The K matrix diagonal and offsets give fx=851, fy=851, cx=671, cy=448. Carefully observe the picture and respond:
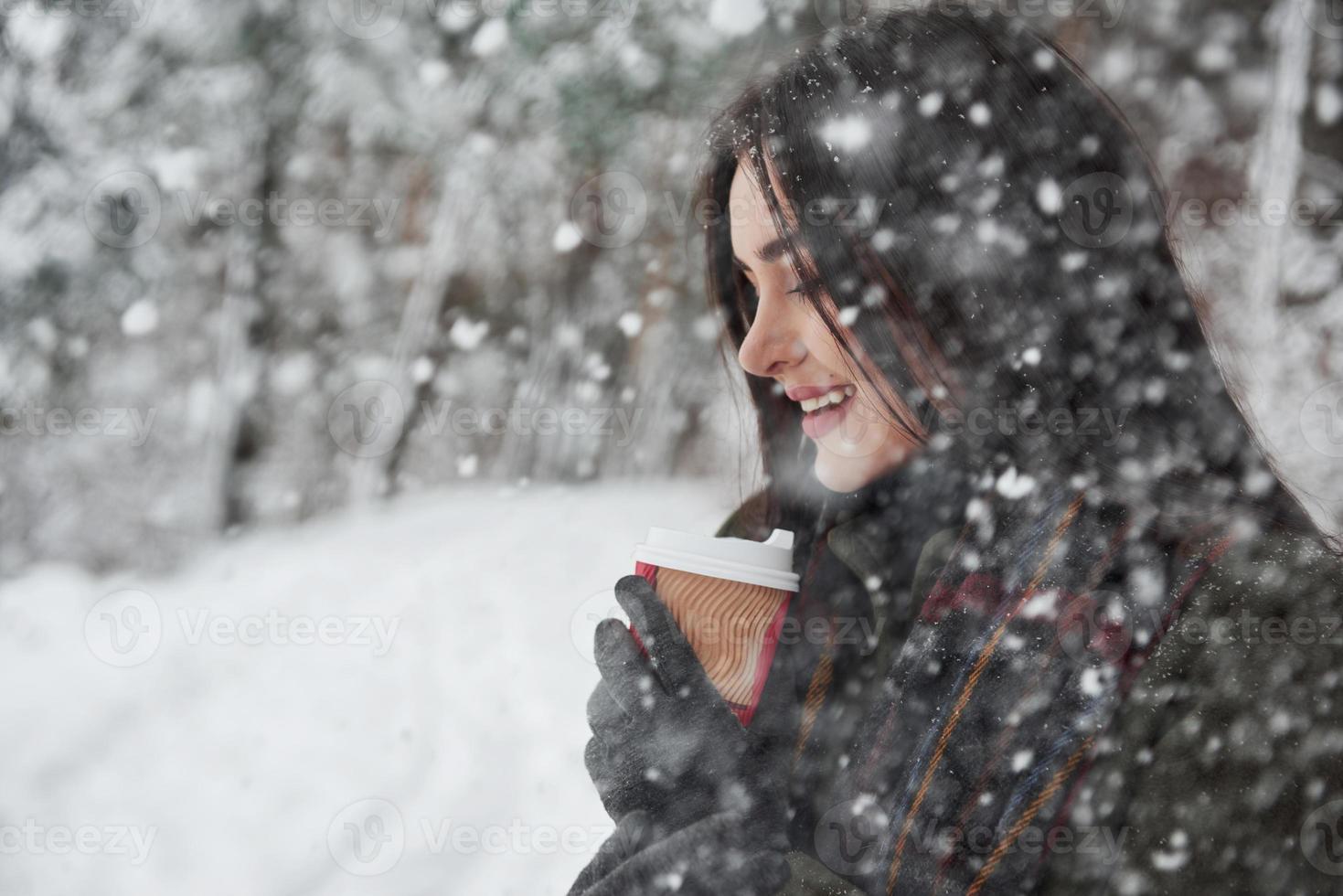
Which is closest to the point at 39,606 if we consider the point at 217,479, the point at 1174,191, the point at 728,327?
the point at 217,479

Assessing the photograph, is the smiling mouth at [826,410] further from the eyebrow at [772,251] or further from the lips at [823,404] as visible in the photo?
the eyebrow at [772,251]

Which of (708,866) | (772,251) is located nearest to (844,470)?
(772,251)

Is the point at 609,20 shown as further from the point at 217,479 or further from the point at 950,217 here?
the point at 217,479

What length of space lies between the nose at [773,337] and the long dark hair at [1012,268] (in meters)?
0.11

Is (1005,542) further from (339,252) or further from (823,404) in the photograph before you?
(339,252)

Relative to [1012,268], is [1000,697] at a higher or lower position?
lower

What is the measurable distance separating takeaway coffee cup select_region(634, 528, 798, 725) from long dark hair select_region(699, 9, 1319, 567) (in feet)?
1.10

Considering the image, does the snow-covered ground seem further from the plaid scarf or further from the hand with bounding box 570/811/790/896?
the plaid scarf

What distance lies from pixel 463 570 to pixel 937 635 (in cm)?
174

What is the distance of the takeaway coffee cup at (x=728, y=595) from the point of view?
Answer: 4.18 ft

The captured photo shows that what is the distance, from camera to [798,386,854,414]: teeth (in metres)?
1.42

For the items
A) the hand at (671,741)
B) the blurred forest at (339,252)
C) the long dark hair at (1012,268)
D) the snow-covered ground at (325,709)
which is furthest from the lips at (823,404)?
the snow-covered ground at (325,709)

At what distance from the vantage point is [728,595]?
1306 millimetres

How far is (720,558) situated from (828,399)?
352 mm
